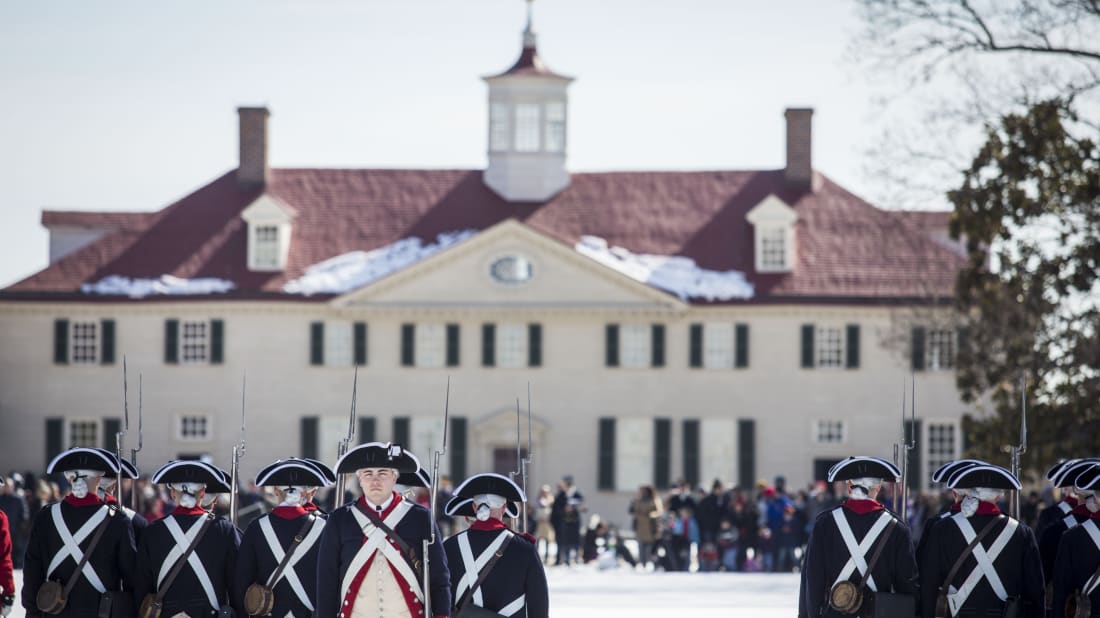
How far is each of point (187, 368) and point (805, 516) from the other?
22.9 meters

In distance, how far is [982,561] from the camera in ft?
47.9

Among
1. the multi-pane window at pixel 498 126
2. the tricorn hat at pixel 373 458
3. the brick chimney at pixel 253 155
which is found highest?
the multi-pane window at pixel 498 126

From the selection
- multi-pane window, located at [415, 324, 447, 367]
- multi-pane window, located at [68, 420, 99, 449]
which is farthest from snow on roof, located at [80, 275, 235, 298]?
multi-pane window, located at [415, 324, 447, 367]

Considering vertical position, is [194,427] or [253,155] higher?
[253,155]

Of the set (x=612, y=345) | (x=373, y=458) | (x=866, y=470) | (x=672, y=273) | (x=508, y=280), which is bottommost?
(x=866, y=470)

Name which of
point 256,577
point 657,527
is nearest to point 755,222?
point 657,527

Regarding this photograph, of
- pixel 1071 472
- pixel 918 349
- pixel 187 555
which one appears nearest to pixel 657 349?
pixel 918 349

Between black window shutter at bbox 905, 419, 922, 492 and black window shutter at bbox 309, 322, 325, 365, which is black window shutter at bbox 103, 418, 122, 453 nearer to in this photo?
black window shutter at bbox 309, 322, 325, 365

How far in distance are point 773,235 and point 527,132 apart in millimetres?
8469

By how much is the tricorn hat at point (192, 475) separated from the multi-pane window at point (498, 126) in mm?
46851

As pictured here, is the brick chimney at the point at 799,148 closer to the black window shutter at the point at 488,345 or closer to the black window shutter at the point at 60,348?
the black window shutter at the point at 488,345

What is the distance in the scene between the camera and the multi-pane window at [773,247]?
188 feet

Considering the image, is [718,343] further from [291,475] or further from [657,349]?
[291,475]

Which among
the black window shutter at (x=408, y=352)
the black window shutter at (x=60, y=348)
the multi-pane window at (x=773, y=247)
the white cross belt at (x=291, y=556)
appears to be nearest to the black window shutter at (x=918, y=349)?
the multi-pane window at (x=773, y=247)
